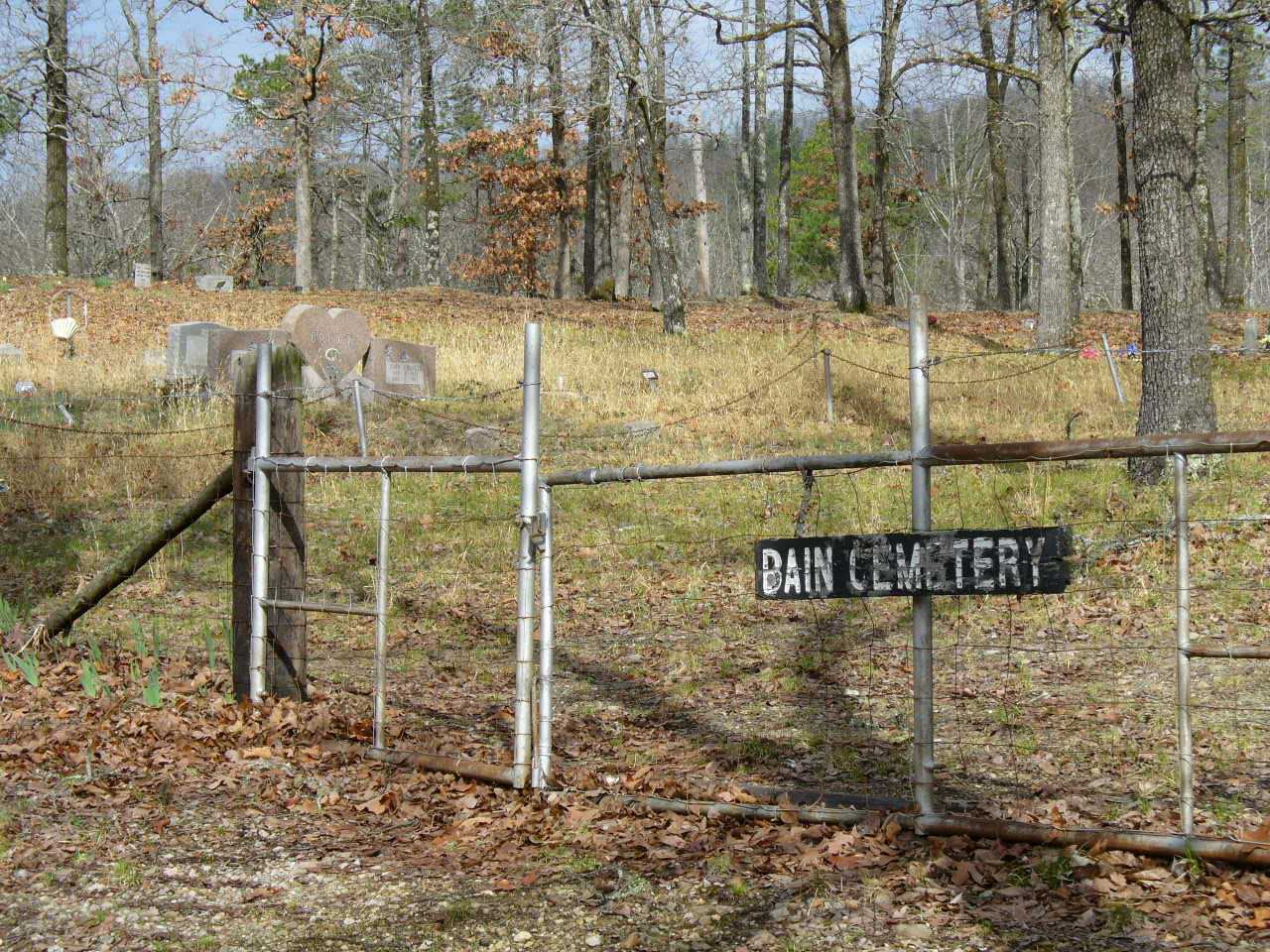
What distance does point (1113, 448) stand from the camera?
14.7 feet

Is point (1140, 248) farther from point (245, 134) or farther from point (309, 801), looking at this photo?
point (245, 134)

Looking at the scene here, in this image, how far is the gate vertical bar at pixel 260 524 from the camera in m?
6.78

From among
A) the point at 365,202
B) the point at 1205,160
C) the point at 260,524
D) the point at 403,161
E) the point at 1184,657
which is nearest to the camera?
the point at 1184,657

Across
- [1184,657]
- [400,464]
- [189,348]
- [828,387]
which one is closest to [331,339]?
[189,348]

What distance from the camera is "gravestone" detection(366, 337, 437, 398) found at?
1778 cm

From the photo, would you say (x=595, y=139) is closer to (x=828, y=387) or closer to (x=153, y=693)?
(x=828, y=387)

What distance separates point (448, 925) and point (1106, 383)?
1702 centimetres

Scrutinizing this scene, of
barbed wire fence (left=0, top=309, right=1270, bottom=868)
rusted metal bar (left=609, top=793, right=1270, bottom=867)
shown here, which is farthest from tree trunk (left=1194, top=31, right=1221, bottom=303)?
rusted metal bar (left=609, top=793, right=1270, bottom=867)

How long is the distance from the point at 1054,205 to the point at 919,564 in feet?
66.6

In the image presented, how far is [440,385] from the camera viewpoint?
1845cm

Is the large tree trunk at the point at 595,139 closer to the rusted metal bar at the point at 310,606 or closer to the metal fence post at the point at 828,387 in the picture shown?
the metal fence post at the point at 828,387

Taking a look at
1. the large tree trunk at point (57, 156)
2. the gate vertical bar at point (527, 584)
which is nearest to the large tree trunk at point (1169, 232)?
the gate vertical bar at point (527, 584)

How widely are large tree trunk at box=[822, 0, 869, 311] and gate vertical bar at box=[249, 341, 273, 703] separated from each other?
2260 cm

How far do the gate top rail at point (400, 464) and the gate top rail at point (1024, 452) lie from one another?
65 cm
